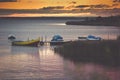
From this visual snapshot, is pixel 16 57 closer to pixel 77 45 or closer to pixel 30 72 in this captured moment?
pixel 77 45

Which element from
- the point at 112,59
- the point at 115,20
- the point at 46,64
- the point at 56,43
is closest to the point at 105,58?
the point at 112,59

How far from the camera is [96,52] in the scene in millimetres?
50312

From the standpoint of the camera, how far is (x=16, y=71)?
4366 cm

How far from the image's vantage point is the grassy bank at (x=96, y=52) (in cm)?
4934

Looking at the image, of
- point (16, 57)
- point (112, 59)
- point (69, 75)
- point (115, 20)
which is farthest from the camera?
point (115, 20)

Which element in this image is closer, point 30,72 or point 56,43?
point 30,72

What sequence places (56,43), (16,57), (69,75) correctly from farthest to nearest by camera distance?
(56,43) < (16,57) < (69,75)

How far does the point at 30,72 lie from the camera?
141 feet

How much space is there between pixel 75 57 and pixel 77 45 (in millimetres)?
1341

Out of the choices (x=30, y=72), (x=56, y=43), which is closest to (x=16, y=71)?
(x=30, y=72)

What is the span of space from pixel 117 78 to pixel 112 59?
428 inches

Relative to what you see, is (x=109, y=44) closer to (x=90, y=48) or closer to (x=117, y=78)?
(x=90, y=48)

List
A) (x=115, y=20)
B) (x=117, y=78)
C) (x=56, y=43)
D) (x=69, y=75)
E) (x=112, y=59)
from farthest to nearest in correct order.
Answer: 1. (x=115, y=20)
2. (x=56, y=43)
3. (x=112, y=59)
4. (x=69, y=75)
5. (x=117, y=78)

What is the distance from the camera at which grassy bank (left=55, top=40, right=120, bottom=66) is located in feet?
162
